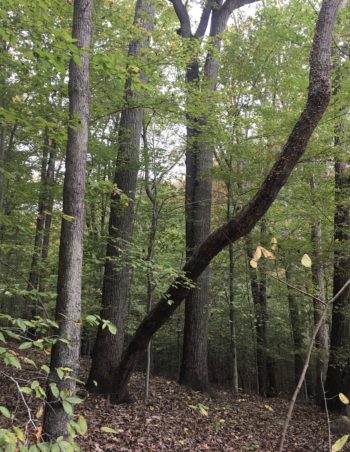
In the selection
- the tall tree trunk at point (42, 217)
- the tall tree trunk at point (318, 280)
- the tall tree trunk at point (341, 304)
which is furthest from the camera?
the tall tree trunk at point (318, 280)

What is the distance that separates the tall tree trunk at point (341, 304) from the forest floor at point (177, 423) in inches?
36.5

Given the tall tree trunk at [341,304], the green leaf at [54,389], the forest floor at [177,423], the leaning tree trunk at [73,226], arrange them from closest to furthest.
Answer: the green leaf at [54,389]
the leaning tree trunk at [73,226]
the forest floor at [177,423]
the tall tree trunk at [341,304]

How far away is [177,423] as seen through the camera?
6352 mm

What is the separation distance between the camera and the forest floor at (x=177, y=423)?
5.25 m

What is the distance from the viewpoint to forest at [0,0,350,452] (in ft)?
13.0

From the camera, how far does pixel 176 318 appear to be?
15.1 meters

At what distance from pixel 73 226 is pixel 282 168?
2.53 metres

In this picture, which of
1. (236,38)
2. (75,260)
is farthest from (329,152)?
(75,260)

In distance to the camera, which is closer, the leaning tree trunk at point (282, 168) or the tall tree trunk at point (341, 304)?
the leaning tree trunk at point (282, 168)

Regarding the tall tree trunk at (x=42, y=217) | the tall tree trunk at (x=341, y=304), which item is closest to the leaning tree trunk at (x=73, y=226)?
the tall tree trunk at (x=42, y=217)

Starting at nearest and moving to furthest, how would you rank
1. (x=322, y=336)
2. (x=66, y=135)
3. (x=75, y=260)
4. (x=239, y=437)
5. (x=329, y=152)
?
(x=75, y=260) → (x=66, y=135) → (x=239, y=437) → (x=329, y=152) → (x=322, y=336)

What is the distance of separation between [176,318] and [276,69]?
9.89 meters

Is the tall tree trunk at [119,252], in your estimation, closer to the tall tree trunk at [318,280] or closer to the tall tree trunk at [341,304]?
the tall tree trunk at [318,280]

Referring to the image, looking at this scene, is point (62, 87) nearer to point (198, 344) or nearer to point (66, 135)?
point (66, 135)
